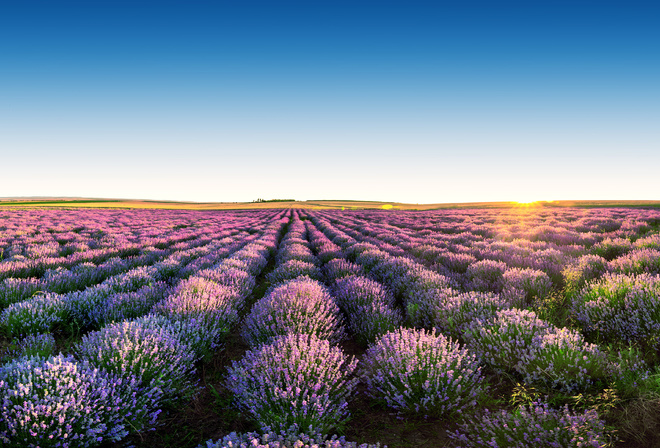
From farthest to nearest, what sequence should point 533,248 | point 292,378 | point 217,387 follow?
point 533,248
point 217,387
point 292,378

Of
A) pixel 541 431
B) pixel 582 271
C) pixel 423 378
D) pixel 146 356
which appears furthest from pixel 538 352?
pixel 582 271

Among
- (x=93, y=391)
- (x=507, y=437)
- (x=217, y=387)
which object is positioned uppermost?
(x=93, y=391)

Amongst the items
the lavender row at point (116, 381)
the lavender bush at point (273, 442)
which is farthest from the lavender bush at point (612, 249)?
the lavender row at point (116, 381)

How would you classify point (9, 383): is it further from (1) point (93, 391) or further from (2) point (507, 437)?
(2) point (507, 437)

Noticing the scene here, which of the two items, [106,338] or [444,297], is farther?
[444,297]

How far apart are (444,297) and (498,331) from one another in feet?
3.57

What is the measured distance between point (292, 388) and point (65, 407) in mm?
1372

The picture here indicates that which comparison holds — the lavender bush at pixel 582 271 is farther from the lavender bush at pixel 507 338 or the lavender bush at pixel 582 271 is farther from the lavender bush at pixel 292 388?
the lavender bush at pixel 292 388

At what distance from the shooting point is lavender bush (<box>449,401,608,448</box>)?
1758mm

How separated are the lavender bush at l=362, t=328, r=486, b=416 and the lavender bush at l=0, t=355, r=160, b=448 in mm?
1780

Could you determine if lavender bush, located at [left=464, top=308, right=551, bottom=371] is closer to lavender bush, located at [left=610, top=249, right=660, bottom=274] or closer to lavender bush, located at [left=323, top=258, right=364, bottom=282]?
lavender bush, located at [left=610, top=249, right=660, bottom=274]

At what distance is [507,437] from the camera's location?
1850 millimetres

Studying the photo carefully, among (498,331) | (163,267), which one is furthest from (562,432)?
(163,267)

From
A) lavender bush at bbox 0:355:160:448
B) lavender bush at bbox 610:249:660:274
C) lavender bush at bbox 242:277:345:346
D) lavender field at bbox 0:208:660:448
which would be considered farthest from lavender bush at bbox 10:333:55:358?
lavender bush at bbox 610:249:660:274
